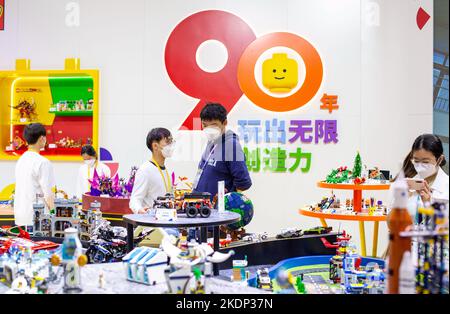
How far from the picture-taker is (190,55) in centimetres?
634

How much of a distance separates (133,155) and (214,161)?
2.86 metres

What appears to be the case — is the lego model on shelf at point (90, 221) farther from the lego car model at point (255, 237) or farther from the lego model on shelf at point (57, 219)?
the lego car model at point (255, 237)

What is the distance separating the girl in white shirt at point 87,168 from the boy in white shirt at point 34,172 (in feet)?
5.72

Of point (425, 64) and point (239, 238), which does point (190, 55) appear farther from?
point (239, 238)

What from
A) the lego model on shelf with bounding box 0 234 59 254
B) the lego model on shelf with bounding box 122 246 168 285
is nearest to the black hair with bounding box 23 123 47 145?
the lego model on shelf with bounding box 0 234 59 254

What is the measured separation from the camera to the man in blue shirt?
145 inches

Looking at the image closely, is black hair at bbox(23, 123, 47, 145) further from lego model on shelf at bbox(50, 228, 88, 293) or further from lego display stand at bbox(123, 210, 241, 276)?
lego model on shelf at bbox(50, 228, 88, 293)

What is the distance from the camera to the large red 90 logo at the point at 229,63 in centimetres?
623

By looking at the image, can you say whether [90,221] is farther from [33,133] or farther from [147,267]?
[147,267]

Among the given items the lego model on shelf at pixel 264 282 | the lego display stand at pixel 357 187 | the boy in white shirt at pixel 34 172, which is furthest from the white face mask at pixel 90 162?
the lego model on shelf at pixel 264 282

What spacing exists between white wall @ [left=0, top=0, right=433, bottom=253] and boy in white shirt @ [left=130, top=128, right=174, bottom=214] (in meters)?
2.56

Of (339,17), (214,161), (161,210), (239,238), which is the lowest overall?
(239,238)
